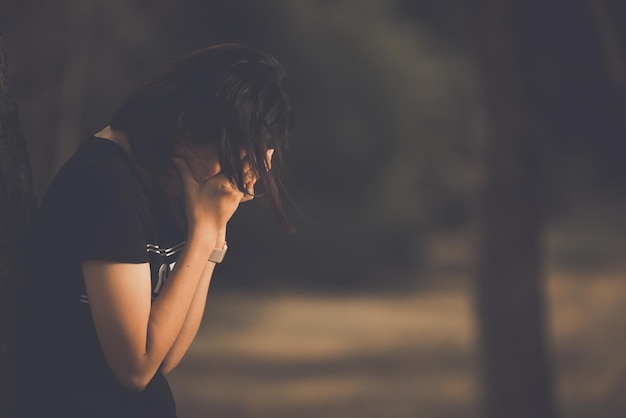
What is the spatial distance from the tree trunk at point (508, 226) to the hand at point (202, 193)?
5.83m

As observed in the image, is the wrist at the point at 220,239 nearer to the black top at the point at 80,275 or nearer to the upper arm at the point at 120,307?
the black top at the point at 80,275

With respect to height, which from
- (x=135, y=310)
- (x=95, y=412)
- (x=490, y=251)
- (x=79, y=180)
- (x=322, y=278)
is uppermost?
(x=322, y=278)

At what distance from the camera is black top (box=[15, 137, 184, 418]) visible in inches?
76.2

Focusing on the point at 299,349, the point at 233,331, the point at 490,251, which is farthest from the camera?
the point at 233,331

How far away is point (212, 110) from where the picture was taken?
2080 millimetres

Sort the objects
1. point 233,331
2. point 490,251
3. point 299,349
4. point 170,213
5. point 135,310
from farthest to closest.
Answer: point 233,331, point 299,349, point 490,251, point 170,213, point 135,310

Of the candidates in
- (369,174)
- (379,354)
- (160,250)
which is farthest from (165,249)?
(369,174)

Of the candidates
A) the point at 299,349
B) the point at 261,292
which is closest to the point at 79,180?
the point at 299,349

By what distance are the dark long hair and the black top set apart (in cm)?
8

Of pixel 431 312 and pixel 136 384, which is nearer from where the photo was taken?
pixel 136 384

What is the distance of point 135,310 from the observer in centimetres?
195

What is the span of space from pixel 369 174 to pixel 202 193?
1232cm

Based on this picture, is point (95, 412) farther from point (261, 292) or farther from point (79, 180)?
point (261, 292)

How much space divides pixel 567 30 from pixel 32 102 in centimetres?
437
